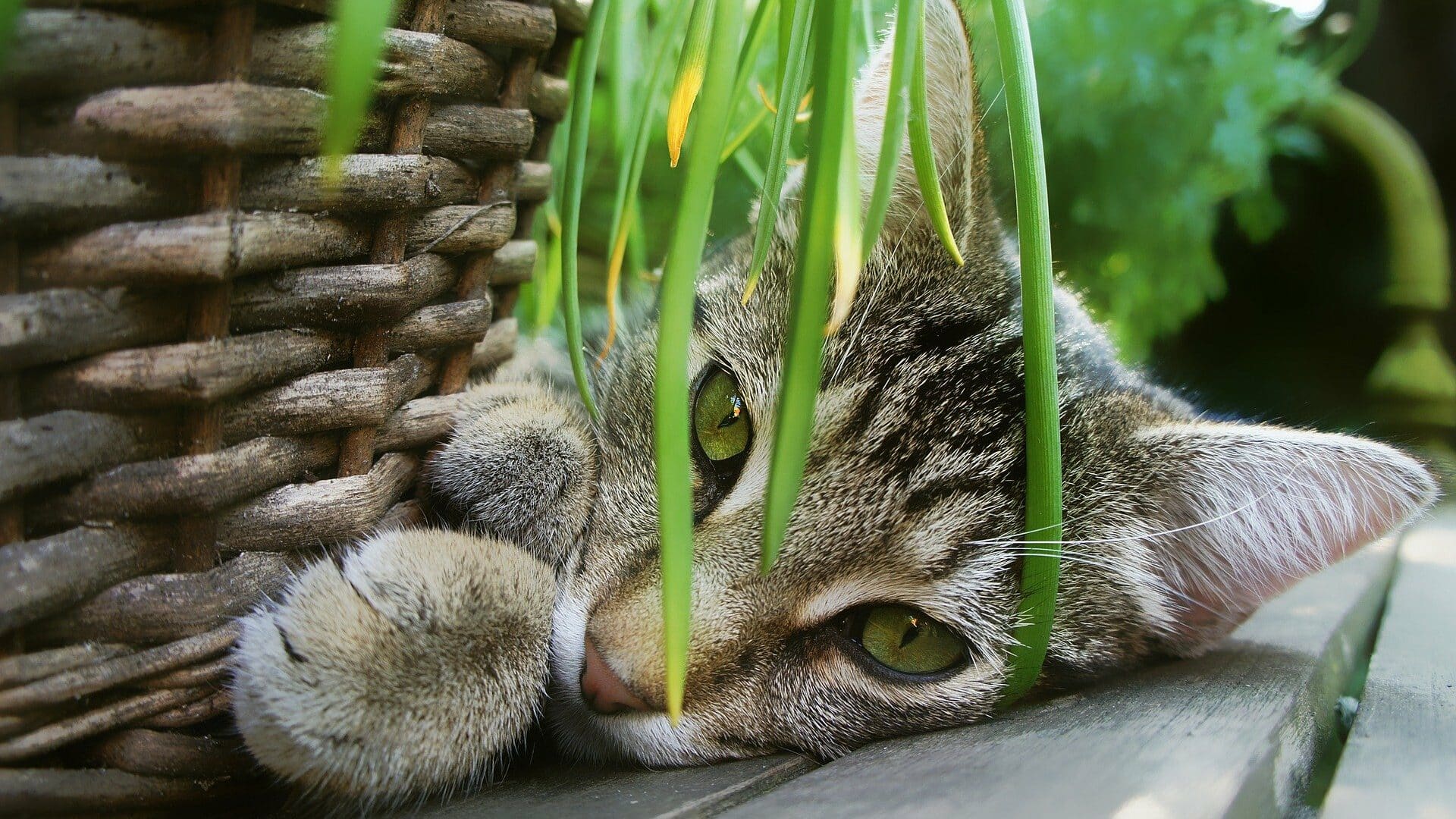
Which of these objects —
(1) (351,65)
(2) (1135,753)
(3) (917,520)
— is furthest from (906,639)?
(1) (351,65)

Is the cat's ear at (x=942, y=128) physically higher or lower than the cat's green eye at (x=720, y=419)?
higher

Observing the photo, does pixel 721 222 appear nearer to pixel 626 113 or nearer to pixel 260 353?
pixel 626 113

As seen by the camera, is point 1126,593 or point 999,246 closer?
point 1126,593

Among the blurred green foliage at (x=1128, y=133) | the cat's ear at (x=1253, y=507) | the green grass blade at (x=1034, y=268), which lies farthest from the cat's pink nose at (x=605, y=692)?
the blurred green foliage at (x=1128, y=133)

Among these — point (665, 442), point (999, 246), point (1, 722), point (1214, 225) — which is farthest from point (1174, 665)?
point (1214, 225)

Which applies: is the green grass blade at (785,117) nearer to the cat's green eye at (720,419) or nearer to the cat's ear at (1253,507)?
the cat's green eye at (720,419)

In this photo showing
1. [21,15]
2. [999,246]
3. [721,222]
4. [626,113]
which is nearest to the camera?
[21,15]

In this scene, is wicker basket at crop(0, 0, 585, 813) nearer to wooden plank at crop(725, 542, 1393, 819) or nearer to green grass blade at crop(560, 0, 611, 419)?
green grass blade at crop(560, 0, 611, 419)
